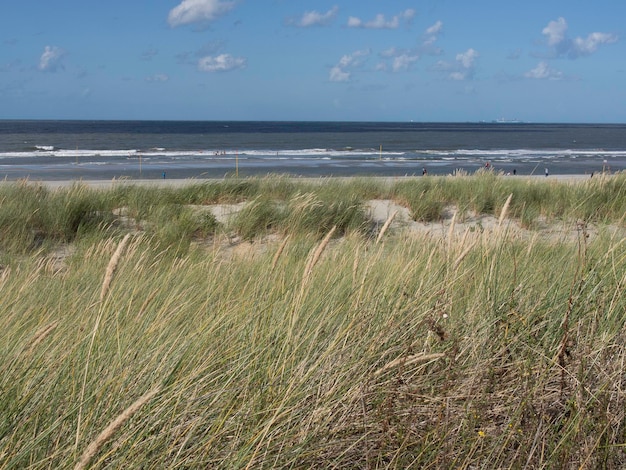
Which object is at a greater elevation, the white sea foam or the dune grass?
the dune grass

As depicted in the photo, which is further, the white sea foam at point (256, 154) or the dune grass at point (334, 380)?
the white sea foam at point (256, 154)

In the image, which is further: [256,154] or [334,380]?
[256,154]

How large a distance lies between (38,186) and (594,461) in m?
10.6

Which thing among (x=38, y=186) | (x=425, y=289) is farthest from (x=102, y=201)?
(x=425, y=289)

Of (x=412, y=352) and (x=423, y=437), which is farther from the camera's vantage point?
(x=412, y=352)

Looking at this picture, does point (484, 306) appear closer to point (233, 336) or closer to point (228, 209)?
point (233, 336)

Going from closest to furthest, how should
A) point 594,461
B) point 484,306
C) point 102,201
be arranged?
1. point 594,461
2. point 484,306
3. point 102,201

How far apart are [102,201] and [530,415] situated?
9071mm

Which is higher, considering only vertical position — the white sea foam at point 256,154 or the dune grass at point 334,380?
the dune grass at point 334,380

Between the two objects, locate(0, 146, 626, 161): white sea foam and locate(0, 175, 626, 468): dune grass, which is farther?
locate(0, 146, 626, 161): white sea foam

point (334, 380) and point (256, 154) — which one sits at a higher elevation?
point (334, 380)

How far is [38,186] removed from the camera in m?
11.3

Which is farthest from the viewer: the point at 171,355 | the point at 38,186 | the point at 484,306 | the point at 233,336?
the point at 38,186

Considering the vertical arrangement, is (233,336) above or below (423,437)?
above
